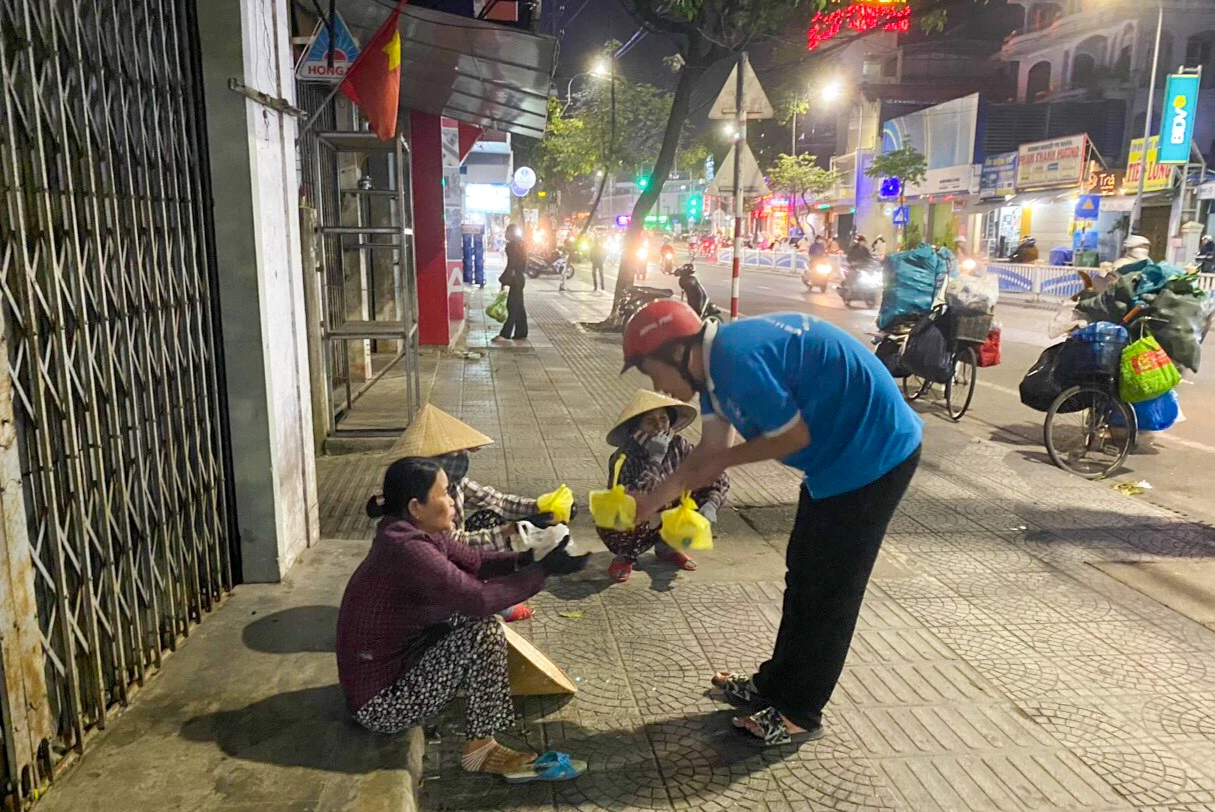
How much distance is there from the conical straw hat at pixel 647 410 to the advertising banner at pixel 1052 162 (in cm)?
3178

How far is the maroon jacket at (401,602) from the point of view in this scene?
9.20ft

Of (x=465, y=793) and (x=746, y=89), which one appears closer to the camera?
(x=465, y=793)

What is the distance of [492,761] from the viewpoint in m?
3.07

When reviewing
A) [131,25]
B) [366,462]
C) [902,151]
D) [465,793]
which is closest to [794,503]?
[366,462]

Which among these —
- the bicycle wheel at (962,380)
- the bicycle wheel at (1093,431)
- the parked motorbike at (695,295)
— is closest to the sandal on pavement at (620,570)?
the bicycle wheel at (1093,431)

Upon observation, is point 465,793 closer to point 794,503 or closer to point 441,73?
point 794,503

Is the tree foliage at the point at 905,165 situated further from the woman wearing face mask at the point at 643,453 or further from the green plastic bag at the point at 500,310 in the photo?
the woman wearing face mask at the point at 643,453

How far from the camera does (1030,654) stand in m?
4.00

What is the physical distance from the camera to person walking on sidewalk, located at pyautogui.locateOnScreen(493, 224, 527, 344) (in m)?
14.6

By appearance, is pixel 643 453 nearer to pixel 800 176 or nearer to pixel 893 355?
pixel 893 355

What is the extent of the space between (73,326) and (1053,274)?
24.4m

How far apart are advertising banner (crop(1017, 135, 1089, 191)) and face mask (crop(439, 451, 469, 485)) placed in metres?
33.1

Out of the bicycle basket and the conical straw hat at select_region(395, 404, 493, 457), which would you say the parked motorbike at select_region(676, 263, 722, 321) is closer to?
the bicycle basket

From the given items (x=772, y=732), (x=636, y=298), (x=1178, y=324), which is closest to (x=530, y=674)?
(x=772, y=732)
